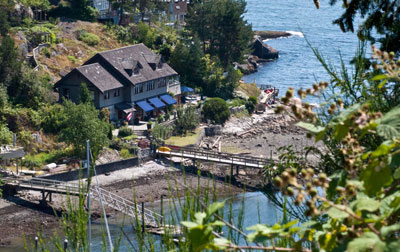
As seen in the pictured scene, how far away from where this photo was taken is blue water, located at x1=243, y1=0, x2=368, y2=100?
3688 inches

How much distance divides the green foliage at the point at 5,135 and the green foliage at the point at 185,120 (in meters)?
18.1

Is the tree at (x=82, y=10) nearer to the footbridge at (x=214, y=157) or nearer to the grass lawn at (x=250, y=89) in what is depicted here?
the grass lawn at (x=250, y=89)

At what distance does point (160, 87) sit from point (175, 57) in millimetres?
9279

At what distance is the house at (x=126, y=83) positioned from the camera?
203 feet

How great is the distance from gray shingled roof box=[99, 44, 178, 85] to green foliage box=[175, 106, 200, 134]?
544 centimetres

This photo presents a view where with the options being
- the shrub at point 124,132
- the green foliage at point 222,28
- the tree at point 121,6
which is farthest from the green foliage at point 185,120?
the tree at point 121,6

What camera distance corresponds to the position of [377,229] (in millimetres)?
4656

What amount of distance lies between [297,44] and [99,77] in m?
72.5

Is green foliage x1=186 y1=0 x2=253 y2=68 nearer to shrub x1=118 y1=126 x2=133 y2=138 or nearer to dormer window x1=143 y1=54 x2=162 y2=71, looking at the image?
dormer window x1=143 y1=54 x2=162 y2=71

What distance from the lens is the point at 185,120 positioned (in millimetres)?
64125

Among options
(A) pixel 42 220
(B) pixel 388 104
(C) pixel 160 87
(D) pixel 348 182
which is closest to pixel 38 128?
(A) pixel 42 220

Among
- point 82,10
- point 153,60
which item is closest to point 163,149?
point 153,60

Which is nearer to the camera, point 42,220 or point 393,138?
point 393,138

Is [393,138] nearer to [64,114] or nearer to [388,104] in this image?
[388,104]
